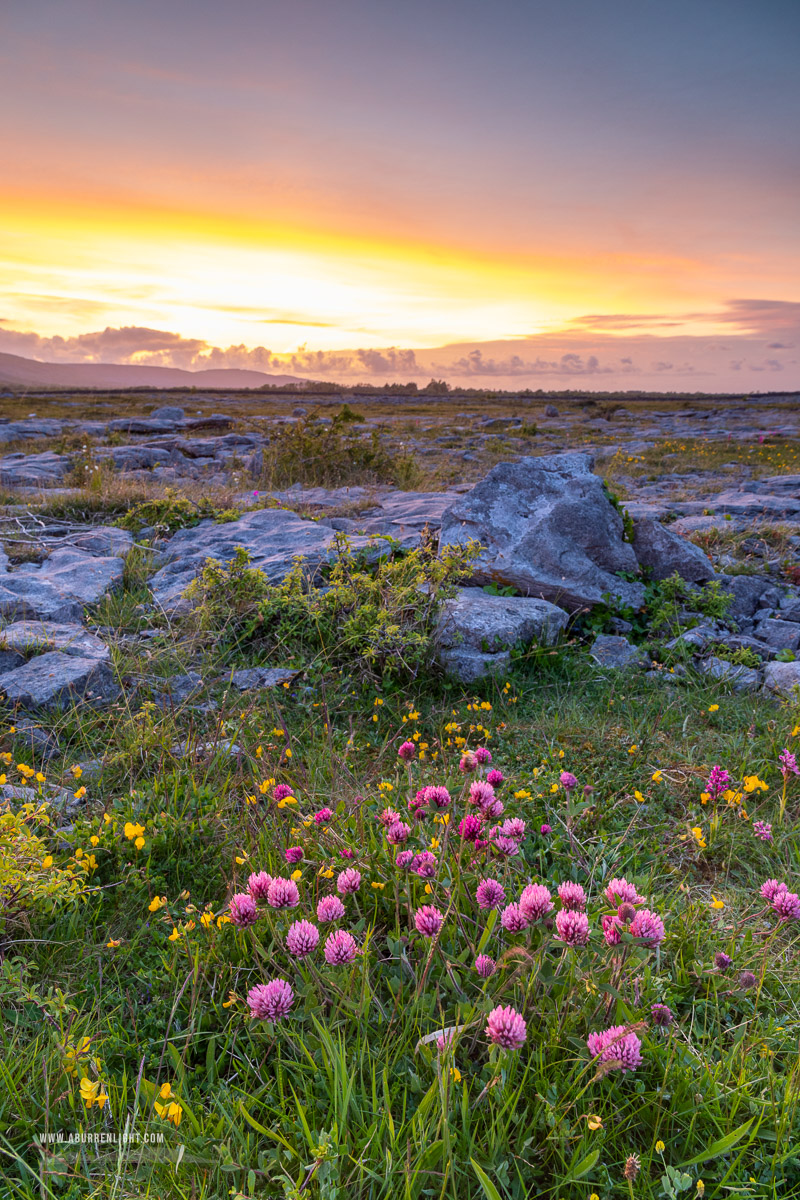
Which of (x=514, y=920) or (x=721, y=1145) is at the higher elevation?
(x=514, y=920)

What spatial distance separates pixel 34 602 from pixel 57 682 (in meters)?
1.76

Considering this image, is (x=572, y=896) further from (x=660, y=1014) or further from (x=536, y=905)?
(x=660, y=1014)

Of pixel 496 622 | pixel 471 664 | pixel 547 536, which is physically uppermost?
pixel 547 536

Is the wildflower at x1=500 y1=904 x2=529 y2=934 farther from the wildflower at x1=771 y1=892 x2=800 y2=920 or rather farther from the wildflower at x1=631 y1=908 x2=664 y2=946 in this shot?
the wildflower at x1=771 y1=892 x2=800 y2=920

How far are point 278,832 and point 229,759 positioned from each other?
0.92 m

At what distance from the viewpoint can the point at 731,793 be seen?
3.04 meters

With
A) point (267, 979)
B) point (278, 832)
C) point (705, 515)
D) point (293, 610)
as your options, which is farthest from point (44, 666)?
point (705, 515)

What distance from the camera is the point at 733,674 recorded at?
5020 mm

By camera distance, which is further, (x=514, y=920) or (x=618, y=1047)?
(x=514, y=920)

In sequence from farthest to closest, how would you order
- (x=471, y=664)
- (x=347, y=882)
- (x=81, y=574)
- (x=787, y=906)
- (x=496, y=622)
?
(x=81, y=574), (x=496, y=622), (x=471, y=664), (x=347, y=882), (x=787, y=906)

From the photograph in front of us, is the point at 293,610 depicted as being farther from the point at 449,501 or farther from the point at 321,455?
the point at 321,455

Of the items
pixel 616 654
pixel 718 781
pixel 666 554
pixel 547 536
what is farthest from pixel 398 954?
pixel 666 554

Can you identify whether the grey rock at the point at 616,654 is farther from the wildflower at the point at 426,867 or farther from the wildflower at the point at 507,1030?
the wildflower at the point at 507,1030

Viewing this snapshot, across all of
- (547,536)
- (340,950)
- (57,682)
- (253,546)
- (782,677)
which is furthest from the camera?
(253,546)
